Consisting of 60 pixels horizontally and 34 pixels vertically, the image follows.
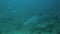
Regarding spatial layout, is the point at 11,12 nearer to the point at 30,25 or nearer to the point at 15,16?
the point at 15,16

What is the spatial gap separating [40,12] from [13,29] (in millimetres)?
553

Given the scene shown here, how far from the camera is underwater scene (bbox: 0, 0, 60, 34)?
182cm

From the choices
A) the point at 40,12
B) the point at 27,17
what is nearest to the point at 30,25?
the point at 27,17

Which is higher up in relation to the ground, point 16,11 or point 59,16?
point 16,11

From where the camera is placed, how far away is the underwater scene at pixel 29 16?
1.82m

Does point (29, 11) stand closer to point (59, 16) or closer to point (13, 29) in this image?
point (13, 29)

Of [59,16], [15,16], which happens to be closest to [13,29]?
[15,16]

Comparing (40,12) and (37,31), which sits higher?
(40,12)

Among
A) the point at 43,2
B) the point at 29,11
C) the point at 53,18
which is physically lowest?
the point at 53,18

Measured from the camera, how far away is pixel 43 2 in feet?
6.23

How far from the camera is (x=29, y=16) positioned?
6.07 feet

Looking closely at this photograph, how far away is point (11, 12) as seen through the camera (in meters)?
1.84

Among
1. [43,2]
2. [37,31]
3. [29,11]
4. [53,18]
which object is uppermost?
[43,2]

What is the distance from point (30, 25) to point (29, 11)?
244mm
